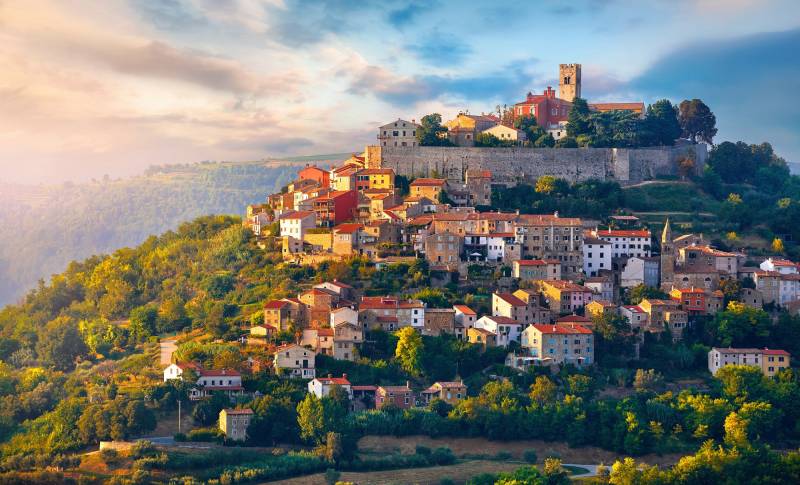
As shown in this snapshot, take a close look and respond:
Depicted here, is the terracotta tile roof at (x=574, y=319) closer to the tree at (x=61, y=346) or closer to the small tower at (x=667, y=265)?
the small tower at (x=667, y=265)

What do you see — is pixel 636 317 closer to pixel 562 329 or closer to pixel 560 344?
pixel 562 329

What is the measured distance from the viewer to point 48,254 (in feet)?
320

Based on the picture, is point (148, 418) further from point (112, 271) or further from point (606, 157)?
point (606, 157)

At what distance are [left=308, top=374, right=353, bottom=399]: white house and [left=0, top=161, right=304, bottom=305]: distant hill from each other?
47.2 metres

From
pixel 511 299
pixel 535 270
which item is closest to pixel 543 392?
pixel 511 299

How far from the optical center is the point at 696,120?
7031 cm

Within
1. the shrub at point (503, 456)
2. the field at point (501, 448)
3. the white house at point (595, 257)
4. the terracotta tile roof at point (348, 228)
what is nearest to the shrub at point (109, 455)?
the field at point (501, 448)

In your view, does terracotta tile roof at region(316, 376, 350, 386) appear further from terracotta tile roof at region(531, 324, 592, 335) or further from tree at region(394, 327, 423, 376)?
terracotta tile roof at region(531, 324, 592, 335)

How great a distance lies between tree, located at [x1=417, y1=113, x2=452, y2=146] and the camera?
6325 centimetres

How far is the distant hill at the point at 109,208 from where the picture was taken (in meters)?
95.1

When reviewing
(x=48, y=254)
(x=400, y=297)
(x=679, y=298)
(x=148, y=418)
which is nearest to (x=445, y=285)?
(x=400, y=297)

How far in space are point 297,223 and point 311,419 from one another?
51.1 feet

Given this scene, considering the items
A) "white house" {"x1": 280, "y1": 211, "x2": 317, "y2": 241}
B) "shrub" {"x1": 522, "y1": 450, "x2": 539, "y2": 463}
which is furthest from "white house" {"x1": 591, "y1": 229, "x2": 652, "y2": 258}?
"shrub" {"x1": 522, "y1": 450, "x2": 539, "y2": 463}

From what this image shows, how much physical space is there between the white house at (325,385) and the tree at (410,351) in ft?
8.49
